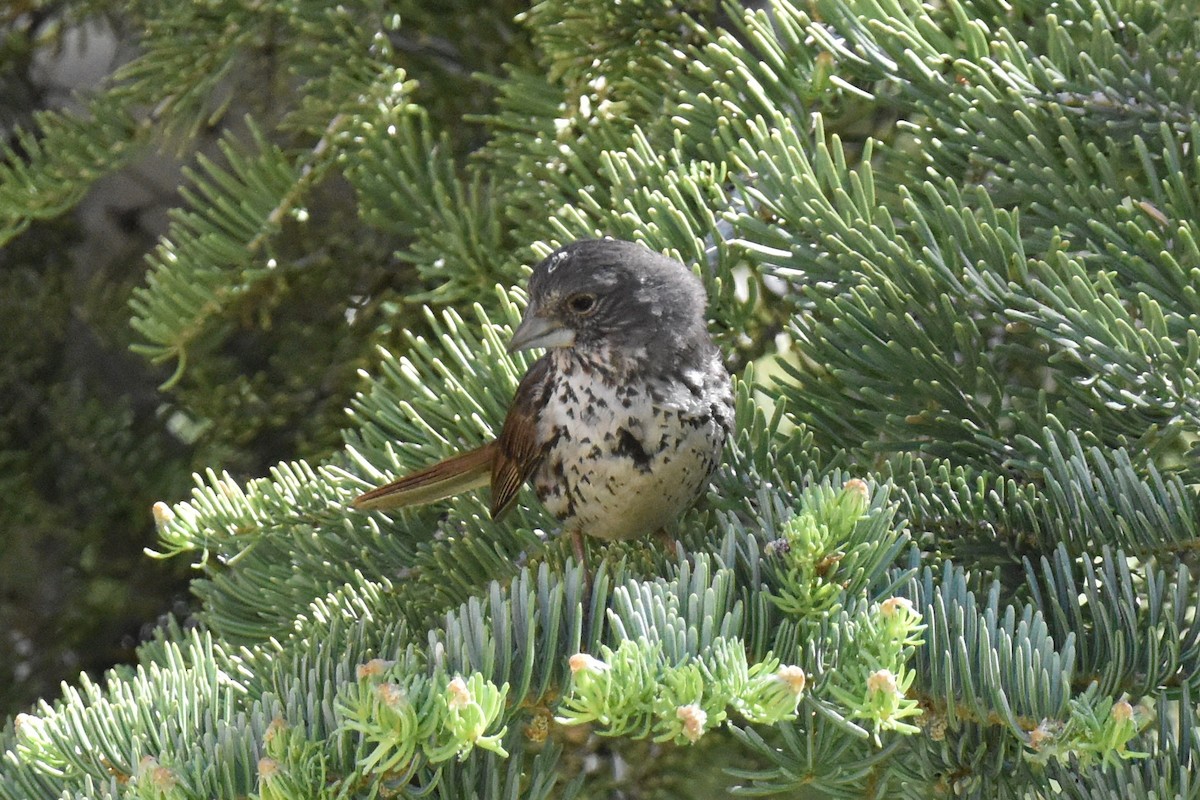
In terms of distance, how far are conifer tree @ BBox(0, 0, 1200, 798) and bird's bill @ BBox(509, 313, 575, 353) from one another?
41 mm

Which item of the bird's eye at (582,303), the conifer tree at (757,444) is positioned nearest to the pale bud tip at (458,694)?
the conifer tree at (757,444)

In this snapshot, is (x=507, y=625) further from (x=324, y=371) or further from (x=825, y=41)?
(x=324, y=371)

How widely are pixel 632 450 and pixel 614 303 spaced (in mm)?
170

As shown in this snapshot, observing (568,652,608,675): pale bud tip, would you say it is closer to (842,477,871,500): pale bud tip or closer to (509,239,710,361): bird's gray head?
(842,477,871,500): pale bud tip

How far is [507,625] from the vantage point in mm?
732

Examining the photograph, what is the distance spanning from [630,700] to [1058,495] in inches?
14.7

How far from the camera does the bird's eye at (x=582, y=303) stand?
1.34 metres

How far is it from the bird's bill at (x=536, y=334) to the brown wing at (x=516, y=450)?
42 millimetres

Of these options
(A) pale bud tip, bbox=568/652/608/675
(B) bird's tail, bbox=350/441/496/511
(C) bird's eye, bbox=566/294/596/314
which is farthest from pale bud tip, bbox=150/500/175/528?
Result: (A) pale bud tip, bbox=568/652/608/675

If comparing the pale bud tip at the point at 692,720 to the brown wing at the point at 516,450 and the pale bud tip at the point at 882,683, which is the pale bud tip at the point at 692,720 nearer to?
the pale bud tip at the point at 882,683

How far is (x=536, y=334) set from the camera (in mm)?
1312

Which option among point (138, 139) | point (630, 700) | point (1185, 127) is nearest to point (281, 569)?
point (630, 700)

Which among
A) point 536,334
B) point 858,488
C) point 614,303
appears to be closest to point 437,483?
point 536,334

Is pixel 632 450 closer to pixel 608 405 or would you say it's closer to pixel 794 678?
pixel 608 405
